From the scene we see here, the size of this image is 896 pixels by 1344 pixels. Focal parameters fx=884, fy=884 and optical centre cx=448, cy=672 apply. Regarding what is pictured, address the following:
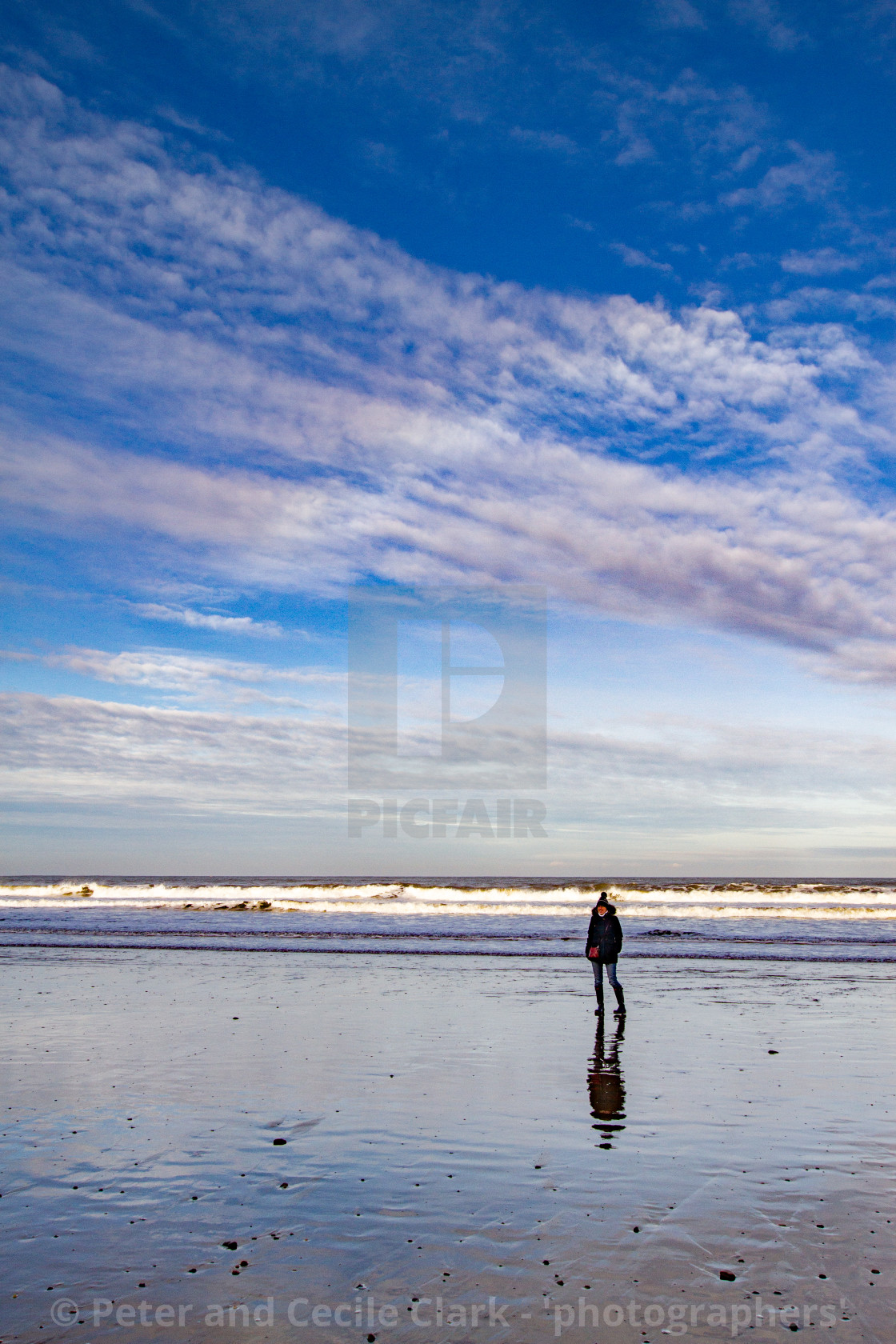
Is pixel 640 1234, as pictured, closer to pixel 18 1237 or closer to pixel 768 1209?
pixel 768 1209

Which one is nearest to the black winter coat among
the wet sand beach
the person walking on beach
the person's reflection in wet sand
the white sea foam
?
the person walking on beach

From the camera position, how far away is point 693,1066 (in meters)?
12.6

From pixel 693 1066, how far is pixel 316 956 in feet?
57.5

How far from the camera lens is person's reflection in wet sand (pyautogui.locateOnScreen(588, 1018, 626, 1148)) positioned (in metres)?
9.62

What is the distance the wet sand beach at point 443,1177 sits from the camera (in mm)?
5617

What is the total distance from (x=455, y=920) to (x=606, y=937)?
29499 millimetres

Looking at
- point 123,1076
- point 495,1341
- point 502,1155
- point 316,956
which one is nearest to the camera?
point 495,1341

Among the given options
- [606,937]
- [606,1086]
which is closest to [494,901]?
[606,937]

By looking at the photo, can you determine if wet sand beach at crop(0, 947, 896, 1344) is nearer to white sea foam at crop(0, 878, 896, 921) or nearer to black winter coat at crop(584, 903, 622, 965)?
black winter coat at crop(584, 903, 622, 965)

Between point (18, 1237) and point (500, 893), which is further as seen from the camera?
point (500, 893)

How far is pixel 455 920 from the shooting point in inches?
1806

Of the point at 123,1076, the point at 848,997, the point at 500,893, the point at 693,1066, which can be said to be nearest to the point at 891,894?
the point at 500,893
